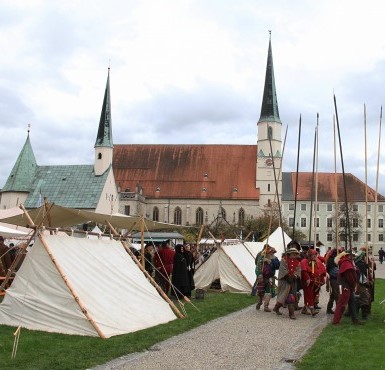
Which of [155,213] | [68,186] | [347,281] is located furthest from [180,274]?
[155,213]

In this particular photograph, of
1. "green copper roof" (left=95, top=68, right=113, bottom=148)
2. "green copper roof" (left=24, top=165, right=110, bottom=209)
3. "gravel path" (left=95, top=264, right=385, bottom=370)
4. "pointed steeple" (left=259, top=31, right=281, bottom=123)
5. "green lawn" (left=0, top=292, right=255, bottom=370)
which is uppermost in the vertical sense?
"pointed steeple" (left=259, top=31, right=281, bottom=123)

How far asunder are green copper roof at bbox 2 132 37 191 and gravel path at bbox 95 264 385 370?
181ft

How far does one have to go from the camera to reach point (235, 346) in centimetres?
880

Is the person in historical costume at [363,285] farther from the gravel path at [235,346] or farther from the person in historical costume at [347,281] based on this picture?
the gravel path at [235,346]

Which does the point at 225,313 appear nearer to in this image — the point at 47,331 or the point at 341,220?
the point at 47,331

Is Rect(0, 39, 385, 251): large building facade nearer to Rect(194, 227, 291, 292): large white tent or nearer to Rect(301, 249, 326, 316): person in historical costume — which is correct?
Rect(194, 227, 291, 292): large white tent

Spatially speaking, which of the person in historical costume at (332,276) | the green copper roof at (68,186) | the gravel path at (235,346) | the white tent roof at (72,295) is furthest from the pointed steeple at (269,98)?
the white tent roof at (72,295)

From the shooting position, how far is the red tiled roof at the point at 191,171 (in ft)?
247

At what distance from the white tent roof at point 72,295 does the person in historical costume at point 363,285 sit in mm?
3983

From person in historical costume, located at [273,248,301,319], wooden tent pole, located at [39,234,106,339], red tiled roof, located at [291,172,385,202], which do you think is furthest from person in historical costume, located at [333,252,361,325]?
red tiled roof, located at [291,172,385,202]

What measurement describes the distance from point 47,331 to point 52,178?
186ft

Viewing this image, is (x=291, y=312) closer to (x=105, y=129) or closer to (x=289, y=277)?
(x=289, y=277)

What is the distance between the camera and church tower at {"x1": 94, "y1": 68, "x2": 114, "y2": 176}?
65250 millimetres

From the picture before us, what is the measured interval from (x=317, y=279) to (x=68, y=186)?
53.0 meters
